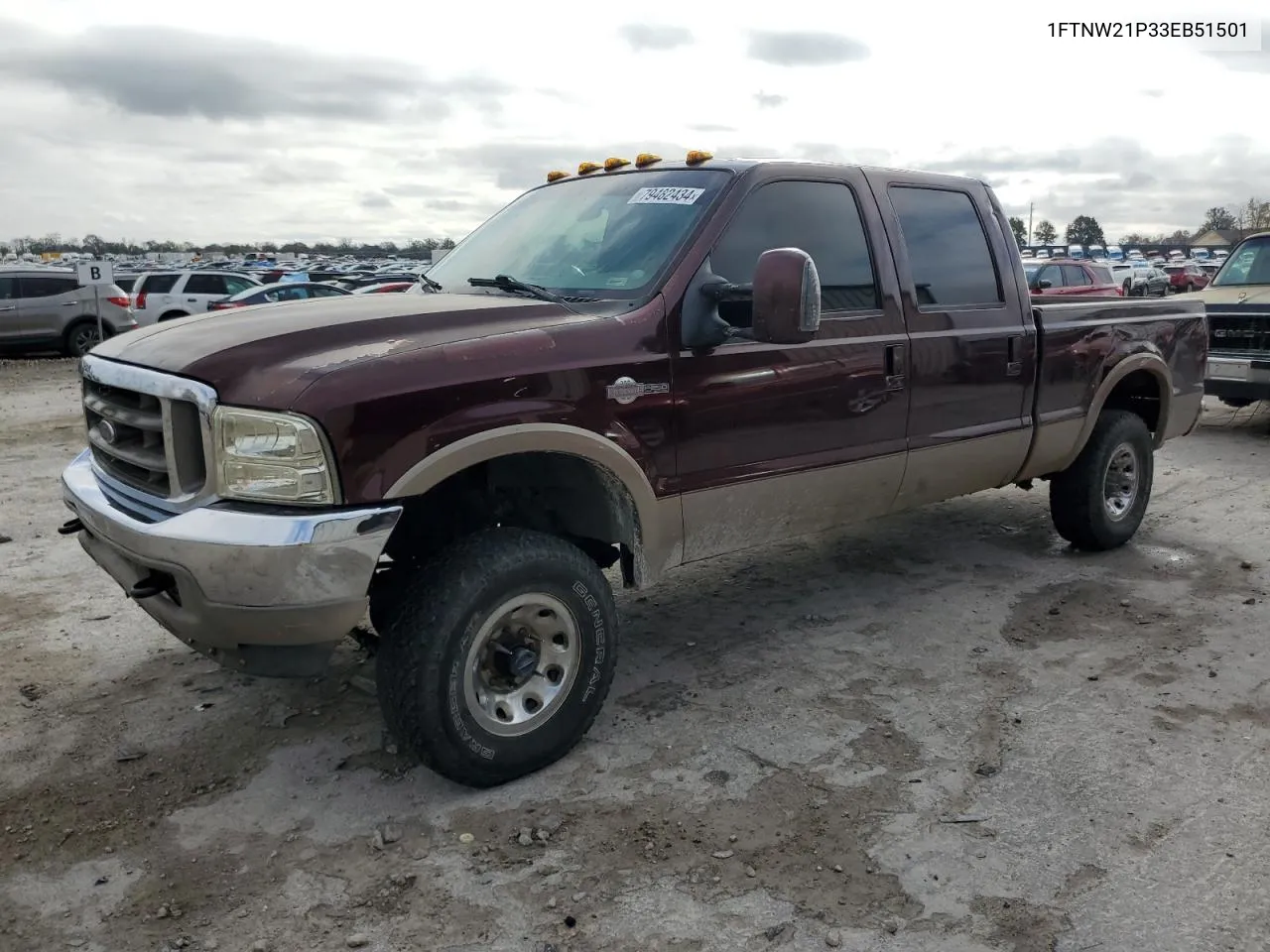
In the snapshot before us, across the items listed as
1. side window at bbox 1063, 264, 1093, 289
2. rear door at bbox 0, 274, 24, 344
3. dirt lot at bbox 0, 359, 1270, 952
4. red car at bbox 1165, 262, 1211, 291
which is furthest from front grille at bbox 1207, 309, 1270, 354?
red car at bbox 1165, 262, 1211, 291

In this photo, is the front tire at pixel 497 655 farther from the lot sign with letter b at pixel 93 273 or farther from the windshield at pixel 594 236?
the lot sign with letter b at pixel 93 273

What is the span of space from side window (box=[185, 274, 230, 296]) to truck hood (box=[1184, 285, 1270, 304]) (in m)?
17.0

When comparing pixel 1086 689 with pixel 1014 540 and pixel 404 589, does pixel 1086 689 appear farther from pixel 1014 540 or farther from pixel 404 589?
pixel 404 589

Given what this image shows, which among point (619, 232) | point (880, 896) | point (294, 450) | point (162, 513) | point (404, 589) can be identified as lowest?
point (880, 896)

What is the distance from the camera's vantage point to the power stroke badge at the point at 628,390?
3.50 m

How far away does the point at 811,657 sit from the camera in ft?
14.7

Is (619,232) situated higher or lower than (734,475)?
higher

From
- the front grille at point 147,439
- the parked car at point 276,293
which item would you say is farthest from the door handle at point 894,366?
the parked car at point 276,293

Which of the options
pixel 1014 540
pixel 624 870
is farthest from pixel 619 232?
pixel 1014 540

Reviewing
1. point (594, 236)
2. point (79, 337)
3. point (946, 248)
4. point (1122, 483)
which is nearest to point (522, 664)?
point (594, 236)

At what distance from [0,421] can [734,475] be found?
1026cm

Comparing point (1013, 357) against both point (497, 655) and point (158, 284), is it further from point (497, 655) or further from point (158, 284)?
point (158, 284)

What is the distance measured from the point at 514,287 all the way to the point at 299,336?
1.09 m

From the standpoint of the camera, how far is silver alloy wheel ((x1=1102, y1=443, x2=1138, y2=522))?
19.7 feet
